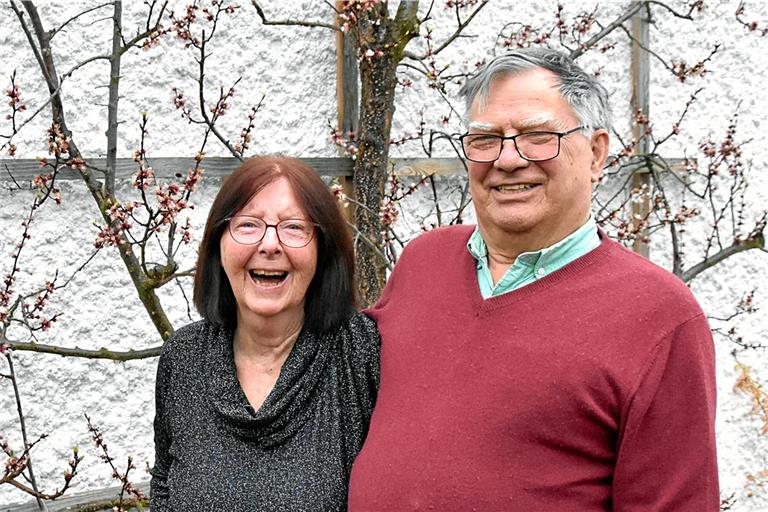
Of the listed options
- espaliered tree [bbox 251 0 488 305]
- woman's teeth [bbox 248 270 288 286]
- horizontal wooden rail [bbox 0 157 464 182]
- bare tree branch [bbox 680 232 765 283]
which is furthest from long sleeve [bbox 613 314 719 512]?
bare tree branch [bbox 680 232 765 283]

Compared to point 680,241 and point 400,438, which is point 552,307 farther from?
point 680,241

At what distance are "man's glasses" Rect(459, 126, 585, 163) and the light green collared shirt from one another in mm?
176

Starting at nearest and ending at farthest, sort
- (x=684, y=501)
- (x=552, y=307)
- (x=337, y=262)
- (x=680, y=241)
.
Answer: (x=684, y=501) < (x=552, y=307) < (x=337, y=262) < (x=680, y=241)

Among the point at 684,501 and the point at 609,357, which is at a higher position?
the point at 609,357

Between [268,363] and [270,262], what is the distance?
257 mm

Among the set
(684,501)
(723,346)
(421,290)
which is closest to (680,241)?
(723,346)

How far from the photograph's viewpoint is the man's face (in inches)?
76.0

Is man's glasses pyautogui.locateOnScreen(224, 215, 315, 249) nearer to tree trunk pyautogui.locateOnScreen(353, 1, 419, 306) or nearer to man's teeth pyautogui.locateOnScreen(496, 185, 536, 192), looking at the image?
man's teeth pyautogui.locateOnScreen(496, 185, 536, 192)

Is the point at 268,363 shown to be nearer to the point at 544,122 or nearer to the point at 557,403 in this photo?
the point at 557,403

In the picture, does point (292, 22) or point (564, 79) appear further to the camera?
point (292, 22)

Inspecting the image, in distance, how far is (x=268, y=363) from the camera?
→ 7.26 feet

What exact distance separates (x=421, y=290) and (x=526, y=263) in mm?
275

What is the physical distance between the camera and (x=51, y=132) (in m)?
2.87

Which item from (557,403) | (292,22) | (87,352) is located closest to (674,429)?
(557,403)
